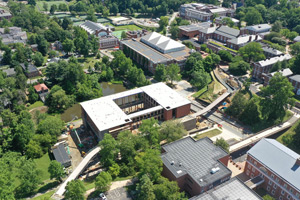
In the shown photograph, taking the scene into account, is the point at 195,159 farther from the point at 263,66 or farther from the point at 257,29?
the point at 257,29

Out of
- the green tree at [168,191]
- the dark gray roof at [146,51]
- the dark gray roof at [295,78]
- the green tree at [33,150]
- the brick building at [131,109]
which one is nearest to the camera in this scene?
the green tree at [168,191]

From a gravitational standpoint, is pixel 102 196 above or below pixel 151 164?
below

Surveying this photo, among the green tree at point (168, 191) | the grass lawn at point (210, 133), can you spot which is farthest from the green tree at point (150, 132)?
the grass lawn at point (210, 133)

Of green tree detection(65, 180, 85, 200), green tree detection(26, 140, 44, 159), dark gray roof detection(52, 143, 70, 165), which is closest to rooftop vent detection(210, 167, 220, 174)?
green tree detection(65, 180, 85, 200)

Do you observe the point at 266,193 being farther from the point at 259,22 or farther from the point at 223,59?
the point at 259,22

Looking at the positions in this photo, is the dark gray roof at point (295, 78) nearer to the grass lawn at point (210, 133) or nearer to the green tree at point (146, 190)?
the grass lawn at point (210, 133)

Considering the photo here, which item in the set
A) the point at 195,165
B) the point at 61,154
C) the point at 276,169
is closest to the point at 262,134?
the point at 276,169
